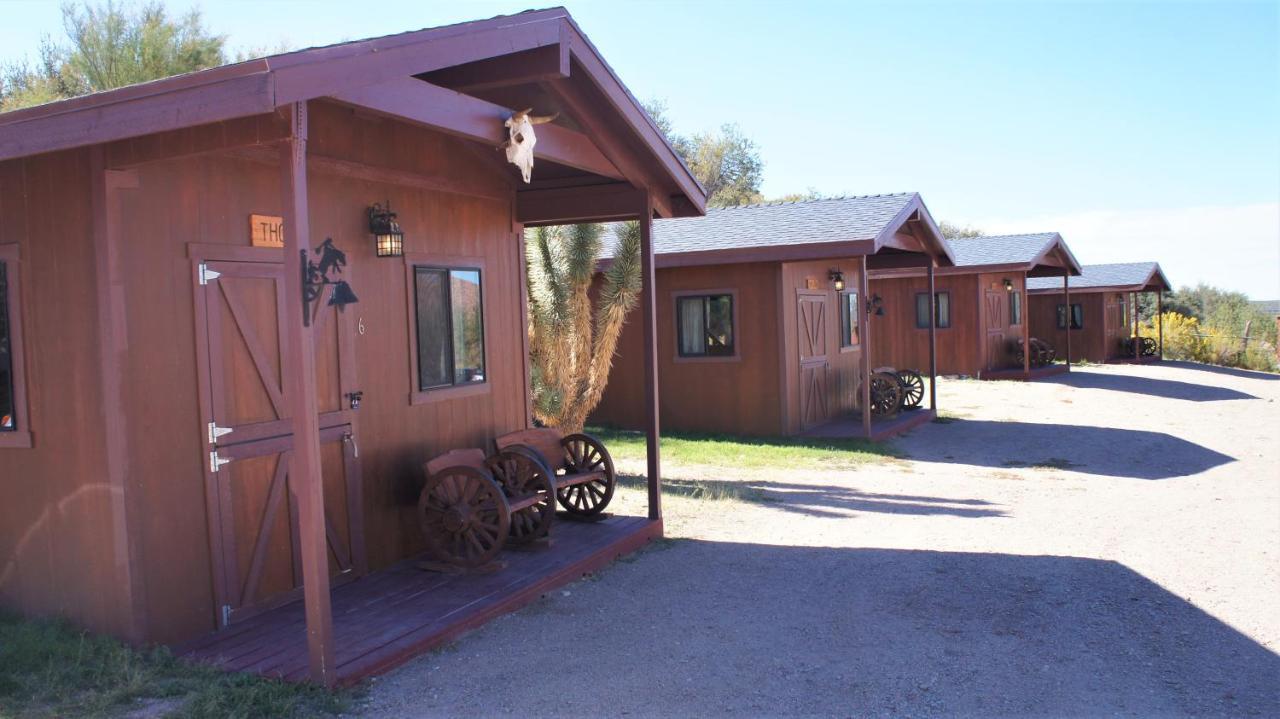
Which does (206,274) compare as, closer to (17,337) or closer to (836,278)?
(17,337)

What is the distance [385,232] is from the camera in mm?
6160

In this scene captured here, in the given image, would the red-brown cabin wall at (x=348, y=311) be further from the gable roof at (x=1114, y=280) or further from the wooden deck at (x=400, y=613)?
the gable roof at (x=1114, y=280)

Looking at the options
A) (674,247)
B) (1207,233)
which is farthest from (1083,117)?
(1207,233)

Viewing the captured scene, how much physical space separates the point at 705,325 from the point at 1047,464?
16.3 feet

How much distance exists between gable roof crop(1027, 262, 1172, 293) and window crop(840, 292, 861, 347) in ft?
42.6

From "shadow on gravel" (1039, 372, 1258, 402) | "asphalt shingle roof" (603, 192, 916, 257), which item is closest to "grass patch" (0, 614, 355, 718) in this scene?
"asphalt shingle roof" (603, 192, 916, 257)

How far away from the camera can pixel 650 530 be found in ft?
24.6

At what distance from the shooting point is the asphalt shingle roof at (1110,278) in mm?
26844

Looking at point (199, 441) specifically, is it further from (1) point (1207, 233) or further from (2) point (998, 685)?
(1) point (1207, 233)

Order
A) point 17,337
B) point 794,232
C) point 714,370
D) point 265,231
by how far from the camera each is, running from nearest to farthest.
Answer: point 17,337 → point 265,231 → point 794,232 → point 714,370

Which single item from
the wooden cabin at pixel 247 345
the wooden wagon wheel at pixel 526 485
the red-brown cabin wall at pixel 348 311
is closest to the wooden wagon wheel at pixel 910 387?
the red-brown cabin wall at pixel 348 311

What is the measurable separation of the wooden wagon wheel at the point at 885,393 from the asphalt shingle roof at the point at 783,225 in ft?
8.38

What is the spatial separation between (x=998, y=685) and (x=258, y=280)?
436cm

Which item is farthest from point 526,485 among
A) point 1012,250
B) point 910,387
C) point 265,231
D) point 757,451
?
point 1012,250
